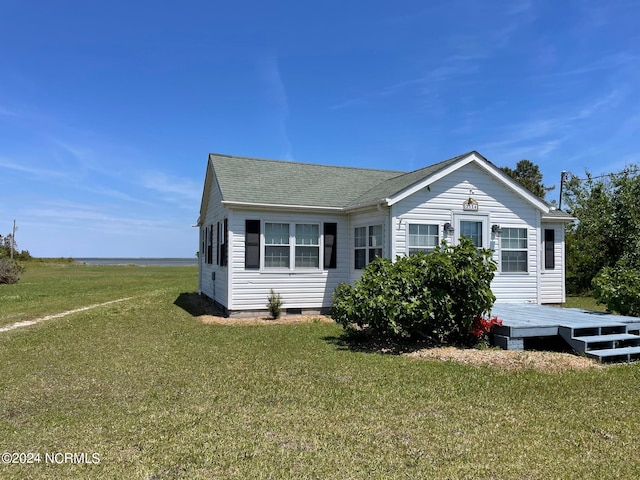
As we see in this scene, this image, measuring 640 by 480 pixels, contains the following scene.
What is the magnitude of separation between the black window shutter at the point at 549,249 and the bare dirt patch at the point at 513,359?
25.3 ft

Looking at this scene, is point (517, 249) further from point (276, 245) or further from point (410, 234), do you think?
point (276, 245)

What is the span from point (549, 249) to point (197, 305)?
12.0 m

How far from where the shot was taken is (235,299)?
12047 millimetres

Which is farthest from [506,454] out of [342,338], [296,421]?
[342,338]

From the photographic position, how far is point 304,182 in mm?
14312

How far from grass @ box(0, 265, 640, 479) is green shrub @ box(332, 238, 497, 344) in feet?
2.52

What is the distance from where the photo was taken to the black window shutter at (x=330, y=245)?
42.5ft

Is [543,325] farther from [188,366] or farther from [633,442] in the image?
[188,366]

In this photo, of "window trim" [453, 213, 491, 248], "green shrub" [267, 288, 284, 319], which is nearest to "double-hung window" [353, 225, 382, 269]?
"window trim" [453, 213, 491, 248]

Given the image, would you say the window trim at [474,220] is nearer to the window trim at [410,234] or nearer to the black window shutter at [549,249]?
the window trim at [410,234]

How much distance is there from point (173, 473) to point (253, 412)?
143 cm

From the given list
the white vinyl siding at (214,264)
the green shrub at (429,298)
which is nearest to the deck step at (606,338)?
the green shrub at (429,298)

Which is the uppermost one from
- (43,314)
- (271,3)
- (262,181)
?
(271,3)

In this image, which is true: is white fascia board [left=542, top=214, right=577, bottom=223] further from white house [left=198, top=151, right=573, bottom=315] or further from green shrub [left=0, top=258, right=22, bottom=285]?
green shrub [left=0, top=258, right=22, bottom=285]
